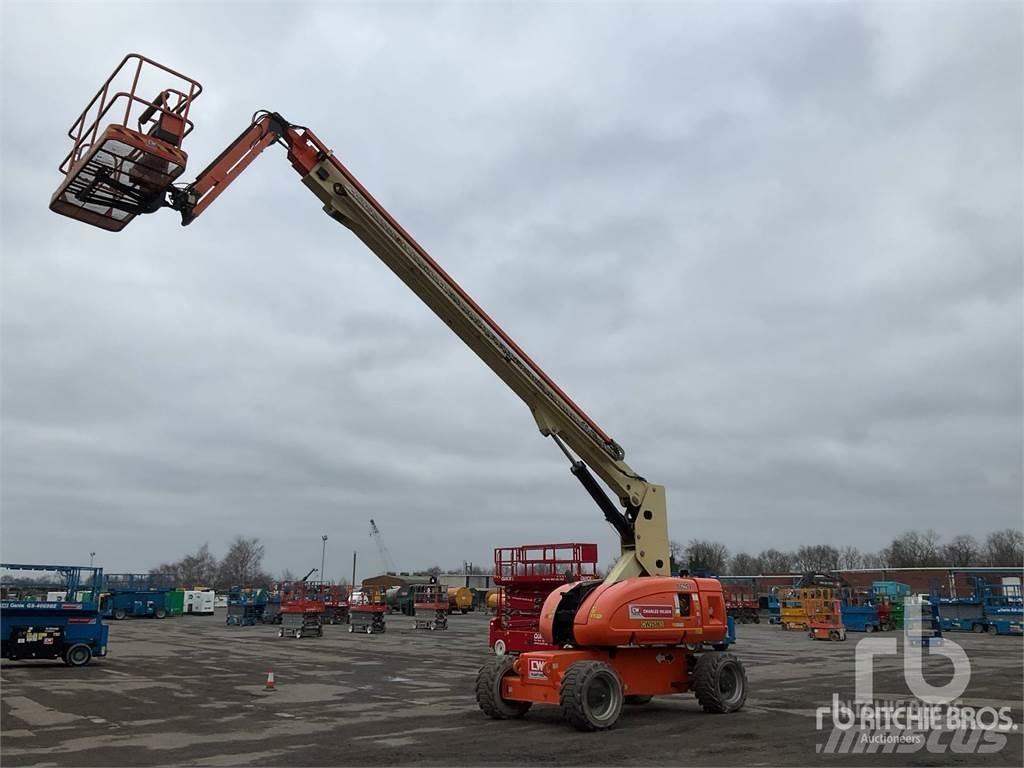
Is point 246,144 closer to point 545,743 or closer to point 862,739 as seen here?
point 545,743

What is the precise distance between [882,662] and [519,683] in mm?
18785

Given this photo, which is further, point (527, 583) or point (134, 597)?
point (134, 597)

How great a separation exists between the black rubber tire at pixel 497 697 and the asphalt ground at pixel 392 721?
277 mm

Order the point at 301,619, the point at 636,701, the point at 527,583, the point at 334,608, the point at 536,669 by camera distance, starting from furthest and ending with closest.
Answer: the point at 334,608 → the point at 301,619 → the point at 527,583 → the point at 636,701 → the point at 536,669

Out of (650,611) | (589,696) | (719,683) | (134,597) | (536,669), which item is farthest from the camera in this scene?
(134,597)

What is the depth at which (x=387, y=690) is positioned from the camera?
19125mm

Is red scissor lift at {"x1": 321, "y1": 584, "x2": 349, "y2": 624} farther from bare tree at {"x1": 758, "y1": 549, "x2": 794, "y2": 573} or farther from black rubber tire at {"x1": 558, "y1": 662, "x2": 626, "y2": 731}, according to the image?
bare tree at {"x1": 758, "y1": 549, "x2": 794, "y2": 573}

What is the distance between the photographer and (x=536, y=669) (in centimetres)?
1358

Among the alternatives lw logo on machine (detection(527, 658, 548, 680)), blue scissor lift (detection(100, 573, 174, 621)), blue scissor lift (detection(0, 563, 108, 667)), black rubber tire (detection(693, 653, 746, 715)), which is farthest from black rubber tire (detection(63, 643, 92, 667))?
blue scissor lift (detection(100, 573, 174, 621))

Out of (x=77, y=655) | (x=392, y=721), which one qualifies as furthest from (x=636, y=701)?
(x=77, y=655)

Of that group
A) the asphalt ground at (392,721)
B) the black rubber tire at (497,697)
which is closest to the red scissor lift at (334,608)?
the asphalt ground at (392,721)

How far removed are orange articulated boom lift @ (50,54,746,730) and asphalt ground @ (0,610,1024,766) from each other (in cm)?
66

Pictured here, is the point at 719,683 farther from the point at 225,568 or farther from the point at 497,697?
the point at 225,568

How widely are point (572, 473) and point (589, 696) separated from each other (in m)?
4.35
